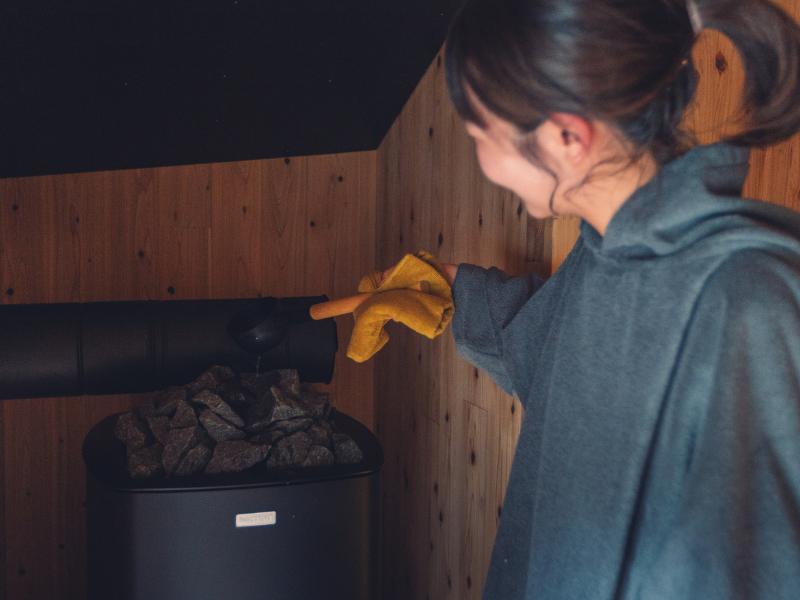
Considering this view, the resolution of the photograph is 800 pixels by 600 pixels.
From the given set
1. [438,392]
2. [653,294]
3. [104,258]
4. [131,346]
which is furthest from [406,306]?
[104,258]

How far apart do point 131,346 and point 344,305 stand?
53 centimetres

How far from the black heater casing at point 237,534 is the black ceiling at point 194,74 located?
76cm

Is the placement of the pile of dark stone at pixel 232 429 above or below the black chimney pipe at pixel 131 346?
below

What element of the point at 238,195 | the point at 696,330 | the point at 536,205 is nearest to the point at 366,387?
the point at 238,195

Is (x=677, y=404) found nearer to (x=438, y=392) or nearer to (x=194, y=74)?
(x=438, y=392)

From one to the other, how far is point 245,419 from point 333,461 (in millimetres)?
229

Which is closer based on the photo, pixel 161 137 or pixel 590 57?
pixel 590 57

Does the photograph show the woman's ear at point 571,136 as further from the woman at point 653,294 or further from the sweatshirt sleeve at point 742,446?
the sweatshirt sleeve at point 742,446

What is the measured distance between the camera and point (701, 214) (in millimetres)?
573

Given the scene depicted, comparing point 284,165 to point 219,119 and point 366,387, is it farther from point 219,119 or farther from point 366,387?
point 366,387

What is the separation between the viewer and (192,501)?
3.46 ft

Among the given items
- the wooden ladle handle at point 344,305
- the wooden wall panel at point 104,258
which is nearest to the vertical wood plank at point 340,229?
the wooden wall panel at point 104,258

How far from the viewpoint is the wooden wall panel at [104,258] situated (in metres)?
1.74

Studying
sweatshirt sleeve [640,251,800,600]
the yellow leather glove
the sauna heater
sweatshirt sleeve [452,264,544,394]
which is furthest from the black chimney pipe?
sweatshirt sleeve [640,251,800,600]
